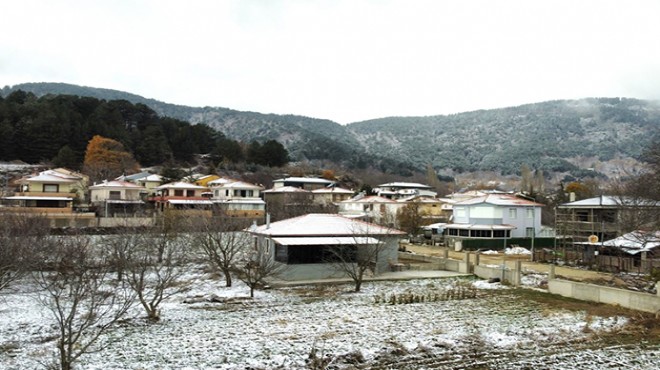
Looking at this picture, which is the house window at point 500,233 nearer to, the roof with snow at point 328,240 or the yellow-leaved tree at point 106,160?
the roof with snow at point 328,240

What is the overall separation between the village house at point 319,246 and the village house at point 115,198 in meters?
28.5

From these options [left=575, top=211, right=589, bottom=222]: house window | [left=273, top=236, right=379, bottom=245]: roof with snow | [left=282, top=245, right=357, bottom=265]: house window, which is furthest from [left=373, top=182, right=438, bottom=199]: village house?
[left=282, top=245, right=357, bottom=265]: house window

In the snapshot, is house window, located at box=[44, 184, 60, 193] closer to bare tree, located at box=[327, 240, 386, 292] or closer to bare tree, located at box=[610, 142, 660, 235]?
bare tree, located at box=[327, 240, 386, 292]

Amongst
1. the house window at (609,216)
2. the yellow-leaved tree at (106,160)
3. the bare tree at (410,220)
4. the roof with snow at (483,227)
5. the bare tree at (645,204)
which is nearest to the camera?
the bare tree at (645,204)

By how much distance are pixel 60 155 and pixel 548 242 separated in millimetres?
61365

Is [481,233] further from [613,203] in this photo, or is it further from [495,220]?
[613,203]

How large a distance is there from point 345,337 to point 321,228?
44.3 ft

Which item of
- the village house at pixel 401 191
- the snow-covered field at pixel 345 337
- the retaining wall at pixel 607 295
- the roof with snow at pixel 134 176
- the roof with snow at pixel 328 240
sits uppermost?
the roof with snow at pixel 134 176

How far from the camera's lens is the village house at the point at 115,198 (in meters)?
50.7

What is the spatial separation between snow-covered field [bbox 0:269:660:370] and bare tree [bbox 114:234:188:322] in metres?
0.70

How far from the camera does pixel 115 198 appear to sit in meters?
53.6

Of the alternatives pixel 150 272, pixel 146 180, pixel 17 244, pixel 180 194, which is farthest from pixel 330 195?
pixel 17 244

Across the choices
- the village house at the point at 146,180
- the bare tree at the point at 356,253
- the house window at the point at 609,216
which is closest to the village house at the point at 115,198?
the village house at the point at 146,180

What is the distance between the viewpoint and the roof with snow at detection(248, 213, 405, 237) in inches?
1027
